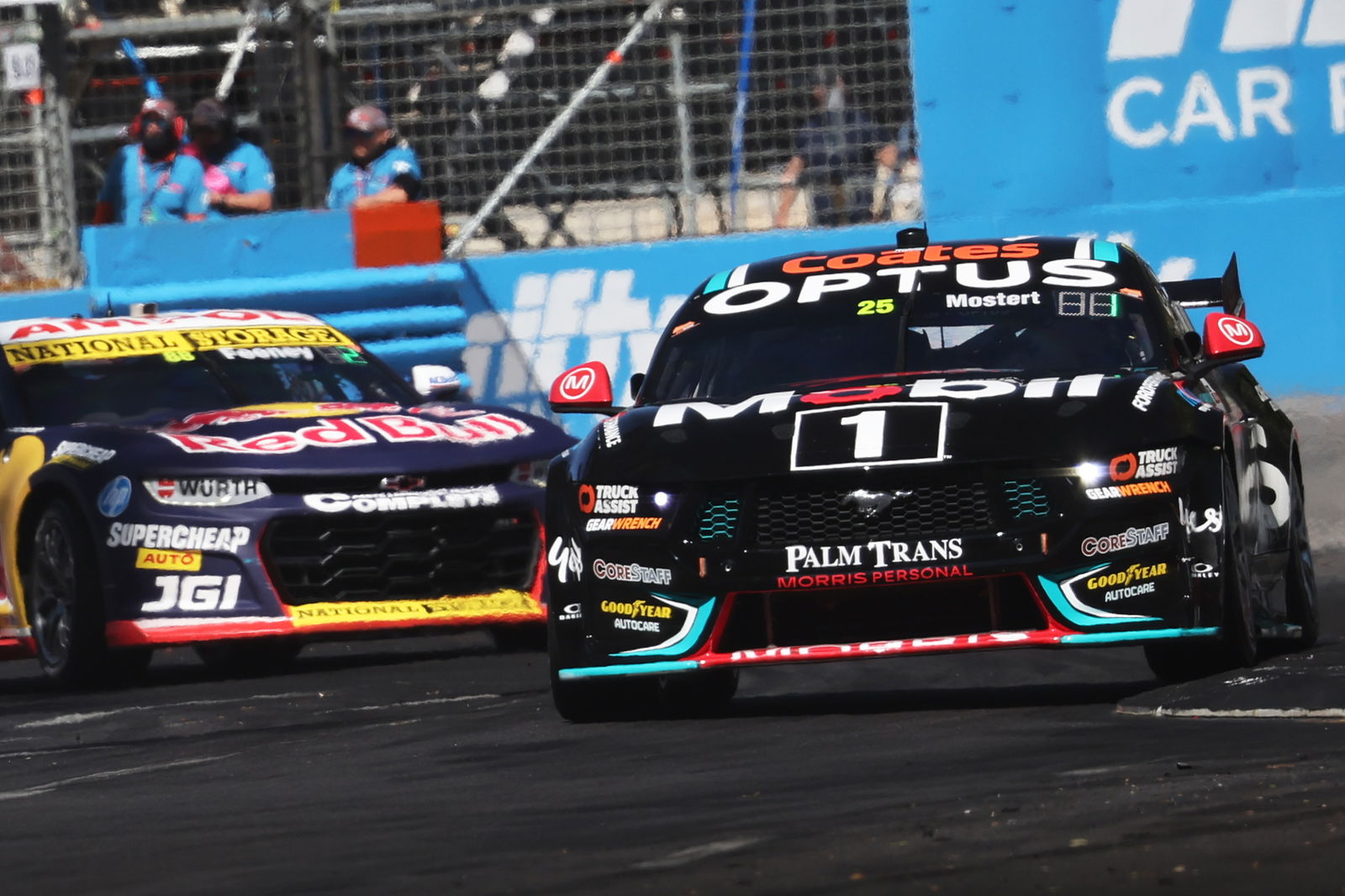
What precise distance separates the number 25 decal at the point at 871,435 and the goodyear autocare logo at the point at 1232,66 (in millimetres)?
6445

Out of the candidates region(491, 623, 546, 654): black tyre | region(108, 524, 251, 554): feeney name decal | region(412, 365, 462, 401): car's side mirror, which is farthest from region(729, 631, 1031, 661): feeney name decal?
region(412, 365, 462, 401): car's side mirror

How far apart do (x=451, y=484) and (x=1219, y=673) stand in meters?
3.65

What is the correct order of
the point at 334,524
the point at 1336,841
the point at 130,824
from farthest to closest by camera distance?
the point at 334,524
the point at 130,824
the point at 1336,841

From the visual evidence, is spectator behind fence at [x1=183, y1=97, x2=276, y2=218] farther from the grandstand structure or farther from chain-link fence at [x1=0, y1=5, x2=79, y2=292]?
chain-link fence at [x1=0, y1=5, x2=79, y2=292]

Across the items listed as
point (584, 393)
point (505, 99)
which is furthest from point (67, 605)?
point (505, 99)

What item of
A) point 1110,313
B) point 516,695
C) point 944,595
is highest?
point 1110,313

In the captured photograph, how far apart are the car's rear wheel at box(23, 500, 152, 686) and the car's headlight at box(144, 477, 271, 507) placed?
13.4 inches

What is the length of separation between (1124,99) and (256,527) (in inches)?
213

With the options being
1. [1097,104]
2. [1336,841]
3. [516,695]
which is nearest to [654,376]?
[516,695]

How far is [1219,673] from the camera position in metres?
7.87

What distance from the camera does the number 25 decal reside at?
7.52 meters

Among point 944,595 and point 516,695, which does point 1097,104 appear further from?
point 944,595

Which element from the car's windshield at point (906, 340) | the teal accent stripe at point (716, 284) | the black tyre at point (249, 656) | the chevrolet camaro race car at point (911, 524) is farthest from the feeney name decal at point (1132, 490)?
the black tyre at point (249, 656)

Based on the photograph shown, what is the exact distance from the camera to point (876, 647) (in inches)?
300
